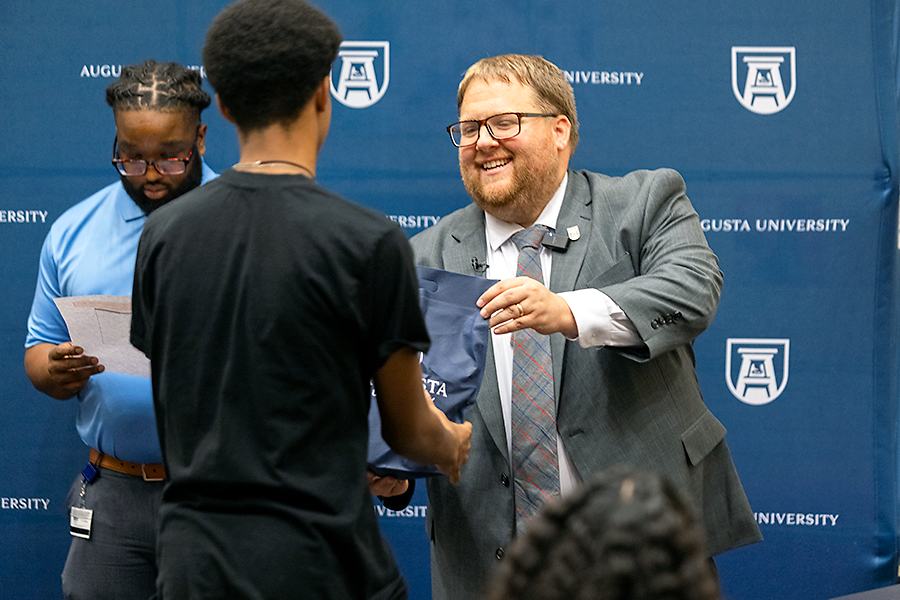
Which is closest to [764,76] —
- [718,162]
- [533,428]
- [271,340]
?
[718,162]

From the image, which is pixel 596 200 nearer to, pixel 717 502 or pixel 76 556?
pixel 717 502

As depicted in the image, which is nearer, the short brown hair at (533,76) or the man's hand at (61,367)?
the man's hand at (61,367)

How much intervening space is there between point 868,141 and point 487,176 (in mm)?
1542

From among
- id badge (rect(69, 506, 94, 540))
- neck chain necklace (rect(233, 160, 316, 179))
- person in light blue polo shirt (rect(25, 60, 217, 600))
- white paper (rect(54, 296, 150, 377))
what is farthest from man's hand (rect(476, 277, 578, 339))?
id badge (rect(69, 506, 94, 540))

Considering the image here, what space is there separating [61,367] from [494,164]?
1196mm

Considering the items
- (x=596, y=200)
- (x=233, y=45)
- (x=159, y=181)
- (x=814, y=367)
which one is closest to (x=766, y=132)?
(x=814, y=367)

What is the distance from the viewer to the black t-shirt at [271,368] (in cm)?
108

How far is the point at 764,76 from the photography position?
284cm

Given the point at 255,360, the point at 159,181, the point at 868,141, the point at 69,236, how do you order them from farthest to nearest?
the point at 868,141, the point at 69,236, the point at 159,181, the point at 255,360

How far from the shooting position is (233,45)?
1.12 m

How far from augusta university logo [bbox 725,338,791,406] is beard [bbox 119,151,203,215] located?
190 centimetres

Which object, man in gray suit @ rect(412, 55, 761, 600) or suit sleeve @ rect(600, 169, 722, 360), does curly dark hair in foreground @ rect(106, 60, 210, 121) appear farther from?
suit sleeve @ rect(600, 169, 722, 360)

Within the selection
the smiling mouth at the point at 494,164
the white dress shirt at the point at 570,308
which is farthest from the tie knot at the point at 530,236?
the smiling mouth at the point at 494,164

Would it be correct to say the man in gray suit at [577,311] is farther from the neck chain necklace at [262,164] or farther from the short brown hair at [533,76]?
the neck chain necklace at [262,164]
